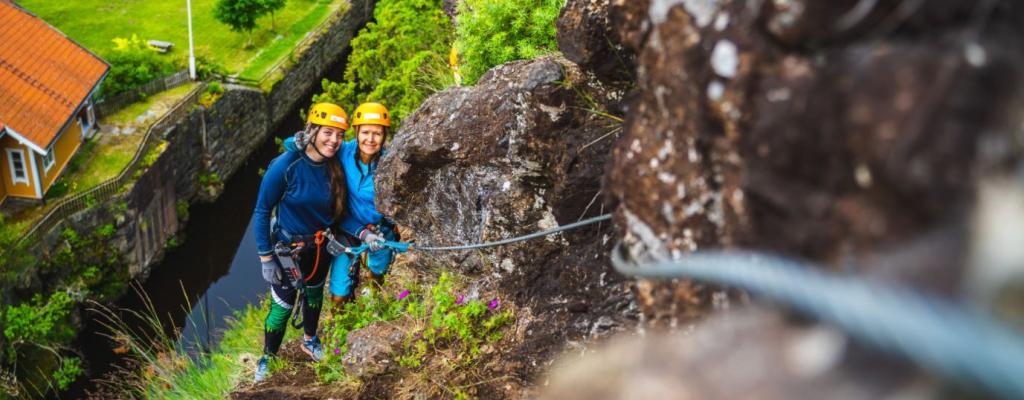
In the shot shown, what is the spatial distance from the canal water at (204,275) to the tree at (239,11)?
5865mm

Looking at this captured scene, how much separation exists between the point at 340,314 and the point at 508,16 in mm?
3618

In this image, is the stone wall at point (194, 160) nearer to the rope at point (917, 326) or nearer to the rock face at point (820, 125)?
the rock face at point (820, 125)

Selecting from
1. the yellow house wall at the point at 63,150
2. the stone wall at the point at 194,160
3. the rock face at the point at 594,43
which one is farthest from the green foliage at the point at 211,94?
the rock face at the point at 594,43

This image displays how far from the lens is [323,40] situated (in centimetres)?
3400

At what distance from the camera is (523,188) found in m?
6.66

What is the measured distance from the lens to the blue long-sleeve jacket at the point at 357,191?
702 cm

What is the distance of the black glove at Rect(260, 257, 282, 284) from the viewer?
706cm

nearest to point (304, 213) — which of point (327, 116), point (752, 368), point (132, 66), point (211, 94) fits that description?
point (327, 116)

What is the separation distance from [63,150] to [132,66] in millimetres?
5296

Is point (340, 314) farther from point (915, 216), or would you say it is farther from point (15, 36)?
point (15, 36)

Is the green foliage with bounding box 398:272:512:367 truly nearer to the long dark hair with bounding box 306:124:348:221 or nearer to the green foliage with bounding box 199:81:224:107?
the long dark hair with bounding box 306:124:348:221

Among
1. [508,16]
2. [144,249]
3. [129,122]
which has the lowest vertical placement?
[144,249]

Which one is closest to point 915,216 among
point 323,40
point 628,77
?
point 628,77

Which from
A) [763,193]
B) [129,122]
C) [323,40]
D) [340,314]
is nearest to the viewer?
[763,193]
